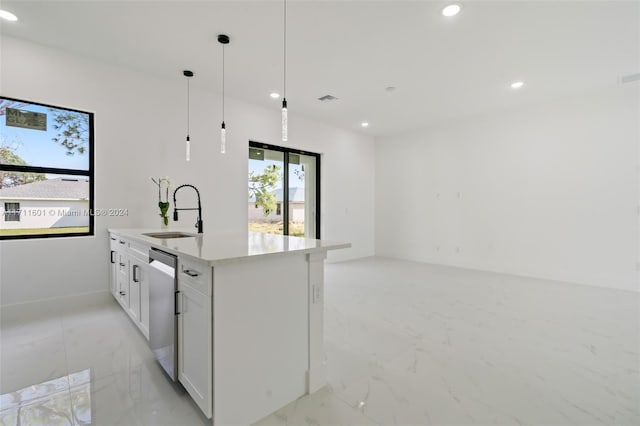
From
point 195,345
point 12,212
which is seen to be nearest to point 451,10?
point 195,345

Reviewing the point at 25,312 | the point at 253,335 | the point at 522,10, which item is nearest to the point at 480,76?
the point at 522,10

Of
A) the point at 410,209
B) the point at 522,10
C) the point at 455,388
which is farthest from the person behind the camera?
the point at 410,209

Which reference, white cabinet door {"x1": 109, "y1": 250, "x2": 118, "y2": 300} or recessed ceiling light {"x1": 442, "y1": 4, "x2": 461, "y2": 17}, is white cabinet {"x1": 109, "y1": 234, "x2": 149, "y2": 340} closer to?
white cabinet door {"x1": 109, "y1": 250, "x2": 118, "y2": 300}

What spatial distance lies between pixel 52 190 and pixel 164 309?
8.31 feet

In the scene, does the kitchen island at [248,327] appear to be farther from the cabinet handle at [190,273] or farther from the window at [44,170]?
the window at [44,170]

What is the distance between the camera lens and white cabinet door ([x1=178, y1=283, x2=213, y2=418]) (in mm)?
1444

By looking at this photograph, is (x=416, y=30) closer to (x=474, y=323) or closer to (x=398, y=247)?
(x=474, y=323)

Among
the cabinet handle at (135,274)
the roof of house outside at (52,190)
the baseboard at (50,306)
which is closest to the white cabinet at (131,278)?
the cabinet handle at (135,274)

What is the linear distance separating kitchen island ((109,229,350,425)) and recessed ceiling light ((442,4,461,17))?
226 centimetres

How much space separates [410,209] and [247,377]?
18.0 feet

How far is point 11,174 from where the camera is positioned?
2.97 metres

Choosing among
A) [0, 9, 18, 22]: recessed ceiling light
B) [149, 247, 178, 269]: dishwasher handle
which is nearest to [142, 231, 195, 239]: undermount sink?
[149, 247, 178, 269]: dishwasher handle

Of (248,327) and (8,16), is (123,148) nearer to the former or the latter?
(8,16)

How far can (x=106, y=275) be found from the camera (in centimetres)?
345
